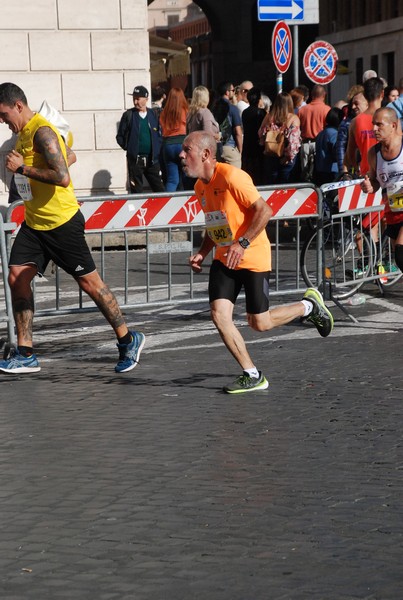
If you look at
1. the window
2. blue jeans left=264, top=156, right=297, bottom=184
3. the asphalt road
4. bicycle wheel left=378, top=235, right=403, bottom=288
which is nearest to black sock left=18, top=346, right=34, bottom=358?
the asphalt road

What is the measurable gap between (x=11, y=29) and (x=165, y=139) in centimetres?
240

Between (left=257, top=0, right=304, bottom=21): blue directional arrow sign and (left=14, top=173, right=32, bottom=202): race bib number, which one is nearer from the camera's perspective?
(left=14, top=173, right=32, bottom=202): race bib number

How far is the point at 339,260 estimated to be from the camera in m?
11.8

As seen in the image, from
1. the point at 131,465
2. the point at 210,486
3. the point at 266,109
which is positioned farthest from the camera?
the point at 266,109

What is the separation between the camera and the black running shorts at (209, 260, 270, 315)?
325 inches

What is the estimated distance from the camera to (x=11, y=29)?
18.1m

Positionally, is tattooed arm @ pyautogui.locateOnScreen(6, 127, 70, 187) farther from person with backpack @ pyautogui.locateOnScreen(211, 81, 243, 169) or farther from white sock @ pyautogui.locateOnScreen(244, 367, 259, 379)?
person with backpack @ pyautogui.locateOnScreen(211, 81, 243, 169)

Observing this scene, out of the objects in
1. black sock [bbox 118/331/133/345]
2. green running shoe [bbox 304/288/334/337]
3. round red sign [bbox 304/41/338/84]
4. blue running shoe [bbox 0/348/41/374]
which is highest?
round red sign [bbox 304/41/338/84]

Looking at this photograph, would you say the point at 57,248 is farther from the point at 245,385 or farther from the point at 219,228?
the point at 245,385

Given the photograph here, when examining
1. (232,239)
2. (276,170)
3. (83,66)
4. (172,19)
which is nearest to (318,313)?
(232,239)

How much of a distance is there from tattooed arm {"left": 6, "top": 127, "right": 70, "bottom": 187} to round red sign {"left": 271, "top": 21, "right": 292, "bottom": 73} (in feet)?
38.5

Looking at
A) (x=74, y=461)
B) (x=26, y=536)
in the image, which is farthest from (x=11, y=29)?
(x=26, y=536)

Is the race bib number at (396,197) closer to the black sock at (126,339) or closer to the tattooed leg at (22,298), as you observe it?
the black sock at (126,339)

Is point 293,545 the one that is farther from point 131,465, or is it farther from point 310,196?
point 310,196
